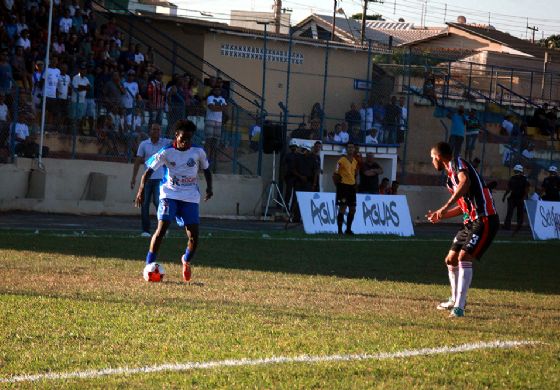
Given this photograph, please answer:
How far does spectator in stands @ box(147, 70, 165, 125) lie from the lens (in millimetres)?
27781

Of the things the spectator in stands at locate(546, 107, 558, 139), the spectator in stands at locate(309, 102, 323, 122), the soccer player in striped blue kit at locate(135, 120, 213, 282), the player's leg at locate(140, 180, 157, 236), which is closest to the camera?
the soccer player in striped blue kit at locate(135, 120, 213, 282)

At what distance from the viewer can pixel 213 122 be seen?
2922cm

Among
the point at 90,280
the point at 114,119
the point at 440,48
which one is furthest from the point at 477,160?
the point at 440,48

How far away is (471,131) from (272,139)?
332 inches

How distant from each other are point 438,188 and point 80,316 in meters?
23.8

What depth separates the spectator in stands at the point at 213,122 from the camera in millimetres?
29094

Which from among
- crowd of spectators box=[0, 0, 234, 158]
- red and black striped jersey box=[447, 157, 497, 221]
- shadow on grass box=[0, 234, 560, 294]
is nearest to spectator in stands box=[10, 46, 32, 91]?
crowd of spectators box=[0, 0, 234, 158]

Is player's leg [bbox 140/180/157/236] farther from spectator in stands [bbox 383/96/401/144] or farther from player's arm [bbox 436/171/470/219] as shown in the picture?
spectator in stands [bbox 383/96/401/144]

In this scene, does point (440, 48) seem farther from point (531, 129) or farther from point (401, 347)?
point (401, 347)

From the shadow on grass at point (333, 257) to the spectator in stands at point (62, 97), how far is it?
683 cm

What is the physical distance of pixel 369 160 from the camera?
29.0 m

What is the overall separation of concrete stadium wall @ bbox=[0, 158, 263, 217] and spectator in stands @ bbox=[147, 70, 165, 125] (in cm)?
140

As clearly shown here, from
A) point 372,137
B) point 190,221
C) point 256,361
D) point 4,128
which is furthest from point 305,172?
point 256,361

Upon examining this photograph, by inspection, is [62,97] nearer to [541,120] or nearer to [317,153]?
[317,153]
